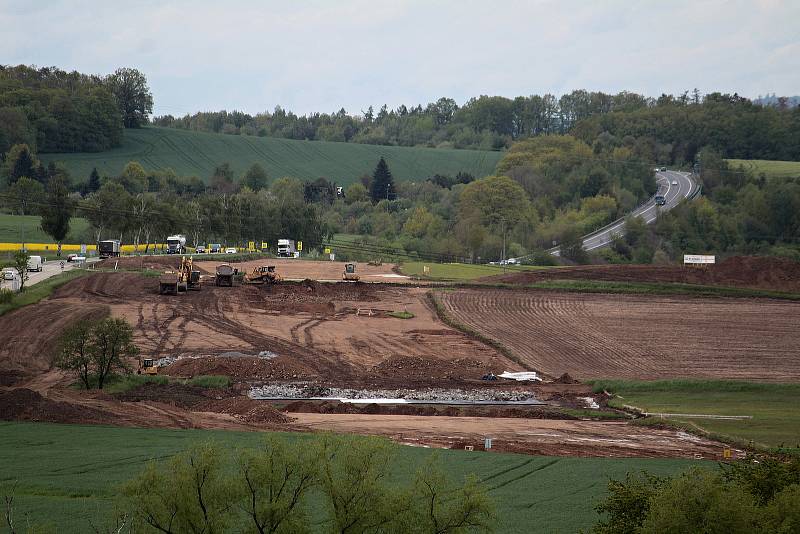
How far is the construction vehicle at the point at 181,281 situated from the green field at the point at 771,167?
315ft

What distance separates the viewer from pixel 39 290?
65750 millimetres

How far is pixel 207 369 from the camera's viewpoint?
47094 millimetres

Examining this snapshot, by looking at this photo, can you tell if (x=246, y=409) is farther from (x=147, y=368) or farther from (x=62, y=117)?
(x=62, y=117)

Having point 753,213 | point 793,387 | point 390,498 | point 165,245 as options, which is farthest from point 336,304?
point 753,213

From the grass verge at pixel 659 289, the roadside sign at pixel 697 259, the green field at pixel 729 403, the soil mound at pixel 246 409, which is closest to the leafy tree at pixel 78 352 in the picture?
the soil mound at pixel 246 409

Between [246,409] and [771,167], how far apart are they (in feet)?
441

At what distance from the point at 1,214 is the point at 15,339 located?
95.6 meters

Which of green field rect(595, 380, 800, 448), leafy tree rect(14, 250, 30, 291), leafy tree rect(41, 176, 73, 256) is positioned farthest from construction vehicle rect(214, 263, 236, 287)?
green field rect(595, 380, 800, 448)

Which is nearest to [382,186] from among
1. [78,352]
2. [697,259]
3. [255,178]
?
[255,178]

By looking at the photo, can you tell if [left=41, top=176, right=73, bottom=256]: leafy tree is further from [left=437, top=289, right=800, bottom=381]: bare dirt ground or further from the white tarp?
the white tarp

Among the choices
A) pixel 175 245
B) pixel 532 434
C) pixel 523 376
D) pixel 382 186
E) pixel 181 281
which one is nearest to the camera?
pixel 532 434

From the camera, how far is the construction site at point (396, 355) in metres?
36.5

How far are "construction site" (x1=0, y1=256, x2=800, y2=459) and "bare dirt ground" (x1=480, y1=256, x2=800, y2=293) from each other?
19.0 feet

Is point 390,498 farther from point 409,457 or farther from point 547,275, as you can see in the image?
point 547,275
